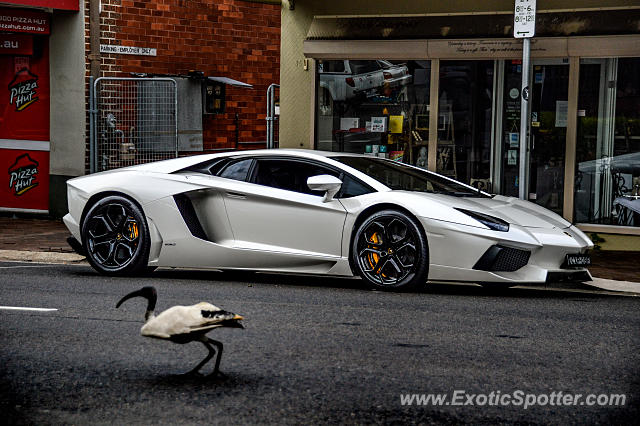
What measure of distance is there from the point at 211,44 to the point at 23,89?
138 inches

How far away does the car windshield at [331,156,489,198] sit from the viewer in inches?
357

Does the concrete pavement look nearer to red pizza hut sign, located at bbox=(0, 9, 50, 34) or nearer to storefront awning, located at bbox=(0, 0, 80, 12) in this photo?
red pizza hut sign, located at bbox=(0, 9, 50, 34)

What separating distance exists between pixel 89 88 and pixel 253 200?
7230mm

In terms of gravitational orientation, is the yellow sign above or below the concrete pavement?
above

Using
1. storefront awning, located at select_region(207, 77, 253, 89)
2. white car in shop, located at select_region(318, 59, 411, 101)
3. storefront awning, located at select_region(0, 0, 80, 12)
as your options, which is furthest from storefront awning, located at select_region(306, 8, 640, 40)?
storefront awning, located at select_region(0, 0, 80, 12)

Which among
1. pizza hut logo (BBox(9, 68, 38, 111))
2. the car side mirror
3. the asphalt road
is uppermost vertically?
pizza hut logo (BBox(9, 68, 38, 111))

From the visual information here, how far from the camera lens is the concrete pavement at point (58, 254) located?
9938 mm

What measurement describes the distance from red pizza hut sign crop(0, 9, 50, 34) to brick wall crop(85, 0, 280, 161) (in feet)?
2.16

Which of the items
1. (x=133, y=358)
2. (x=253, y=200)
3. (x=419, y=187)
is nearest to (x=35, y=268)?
(x=253, y=200)

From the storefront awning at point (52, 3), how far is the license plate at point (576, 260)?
31.2 ft

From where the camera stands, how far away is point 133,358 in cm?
585

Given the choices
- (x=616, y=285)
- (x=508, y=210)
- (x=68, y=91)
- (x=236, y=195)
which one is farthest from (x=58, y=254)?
(x=616, y=285)

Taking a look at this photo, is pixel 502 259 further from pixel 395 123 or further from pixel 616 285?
pixel 395 123

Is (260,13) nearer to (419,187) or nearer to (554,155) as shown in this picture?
(554,155)
